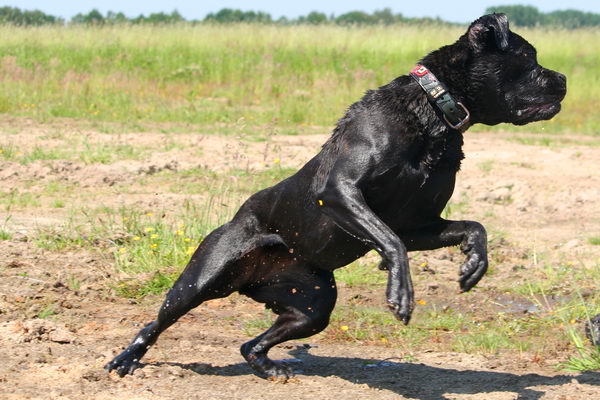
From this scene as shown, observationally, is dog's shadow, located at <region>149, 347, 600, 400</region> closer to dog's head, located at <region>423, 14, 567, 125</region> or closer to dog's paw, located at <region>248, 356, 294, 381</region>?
dog's paw, located at <region>248, 356, 294, 381</region>

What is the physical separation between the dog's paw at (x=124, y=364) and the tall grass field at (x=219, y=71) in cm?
895

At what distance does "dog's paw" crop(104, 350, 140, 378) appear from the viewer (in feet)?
16.8

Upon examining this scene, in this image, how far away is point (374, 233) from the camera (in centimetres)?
443

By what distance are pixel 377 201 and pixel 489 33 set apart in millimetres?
1032

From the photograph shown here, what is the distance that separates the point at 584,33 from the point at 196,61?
11414mm

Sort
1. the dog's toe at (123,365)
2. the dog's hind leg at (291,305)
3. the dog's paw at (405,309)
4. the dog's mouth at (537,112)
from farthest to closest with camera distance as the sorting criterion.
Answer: the dog's hind leg at (291,305), the dog's toe at (123,365), the dog's mouth at (537,112), the dog's paw at (405,309)

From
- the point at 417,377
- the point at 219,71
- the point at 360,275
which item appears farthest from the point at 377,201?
the point at 219,71

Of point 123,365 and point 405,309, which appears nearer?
point 405,309

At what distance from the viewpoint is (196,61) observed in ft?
60.7

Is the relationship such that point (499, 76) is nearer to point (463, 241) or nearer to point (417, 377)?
point (463, 241)

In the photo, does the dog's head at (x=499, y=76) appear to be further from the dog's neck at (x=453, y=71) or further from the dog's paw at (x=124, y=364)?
the dog's paw at (x=124, y=364)

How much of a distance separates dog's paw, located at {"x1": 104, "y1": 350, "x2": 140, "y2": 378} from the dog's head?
2196 millimetres

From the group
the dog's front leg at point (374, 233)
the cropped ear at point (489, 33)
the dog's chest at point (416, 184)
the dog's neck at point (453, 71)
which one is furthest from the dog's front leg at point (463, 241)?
the cropped ear at point (489, 33)

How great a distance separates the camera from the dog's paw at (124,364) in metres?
5.12
